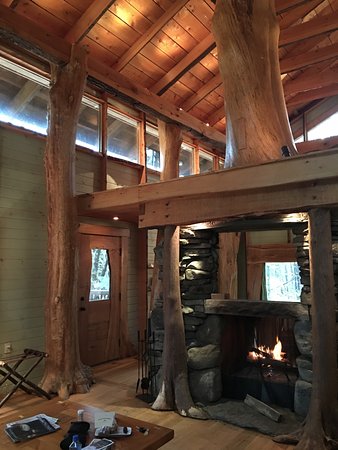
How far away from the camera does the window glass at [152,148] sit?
21.8 feet

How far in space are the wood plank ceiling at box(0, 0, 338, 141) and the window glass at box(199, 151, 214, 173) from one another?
123 centimetres

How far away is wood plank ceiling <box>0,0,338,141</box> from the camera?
462 cm

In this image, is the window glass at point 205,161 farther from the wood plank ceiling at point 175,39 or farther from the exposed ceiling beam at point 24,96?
the exposed ceiling beam at point 24,96

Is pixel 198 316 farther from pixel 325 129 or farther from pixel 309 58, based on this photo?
pixel 325 129

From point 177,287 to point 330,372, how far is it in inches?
63.3

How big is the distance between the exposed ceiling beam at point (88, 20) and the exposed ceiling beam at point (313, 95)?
4028mm

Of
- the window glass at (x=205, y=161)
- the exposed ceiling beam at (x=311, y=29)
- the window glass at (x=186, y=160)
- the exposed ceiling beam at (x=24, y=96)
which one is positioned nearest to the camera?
the exposed ceiling beam at (x=24, y=96)

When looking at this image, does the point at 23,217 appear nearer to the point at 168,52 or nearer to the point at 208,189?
the point at 208,189

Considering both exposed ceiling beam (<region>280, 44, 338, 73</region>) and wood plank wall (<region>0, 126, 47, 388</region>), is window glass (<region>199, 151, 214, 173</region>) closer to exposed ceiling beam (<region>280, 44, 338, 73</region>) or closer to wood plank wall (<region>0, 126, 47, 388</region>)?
exposed ceiling beam (<region>280, 44, 338, 73</region>)

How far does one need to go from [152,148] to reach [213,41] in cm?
207

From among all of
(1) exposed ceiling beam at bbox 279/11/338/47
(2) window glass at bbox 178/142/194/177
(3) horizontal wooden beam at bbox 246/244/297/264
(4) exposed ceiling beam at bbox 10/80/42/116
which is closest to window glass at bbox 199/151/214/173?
(2) window glass at bbox 178/142/194/177

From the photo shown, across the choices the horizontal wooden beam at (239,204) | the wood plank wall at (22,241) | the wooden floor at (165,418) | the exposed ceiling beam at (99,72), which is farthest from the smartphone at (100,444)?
the exposed ceiling beam at (99,72)

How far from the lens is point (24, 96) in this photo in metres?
4.73

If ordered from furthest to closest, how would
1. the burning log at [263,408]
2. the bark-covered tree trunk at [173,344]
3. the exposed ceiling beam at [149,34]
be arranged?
the exposed ceiling beam at [149,34] < the bark-covered tree trunk at [173,344] < the burning log at [263,408]
